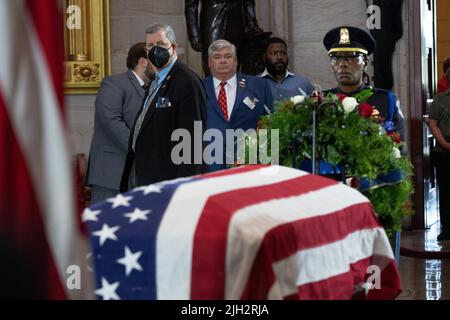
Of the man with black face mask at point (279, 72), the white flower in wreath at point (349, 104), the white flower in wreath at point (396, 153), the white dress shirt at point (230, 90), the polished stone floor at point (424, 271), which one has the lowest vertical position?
the polished stone floor at point (424, 271)

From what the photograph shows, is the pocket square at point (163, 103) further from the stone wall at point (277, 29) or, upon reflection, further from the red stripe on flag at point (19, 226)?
the red stripe on flag at point (19, 226)

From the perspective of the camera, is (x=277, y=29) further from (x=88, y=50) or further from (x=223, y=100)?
(x=223, y=100)

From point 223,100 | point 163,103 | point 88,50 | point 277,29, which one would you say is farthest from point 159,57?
point 277,29

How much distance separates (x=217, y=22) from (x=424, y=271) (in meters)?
2.71

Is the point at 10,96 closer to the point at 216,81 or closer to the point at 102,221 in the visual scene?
the point at 102,221

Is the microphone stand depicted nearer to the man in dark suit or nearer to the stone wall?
the man in dark suit

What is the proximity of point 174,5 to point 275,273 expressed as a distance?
731 centimetres

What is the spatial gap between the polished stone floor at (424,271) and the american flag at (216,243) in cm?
333

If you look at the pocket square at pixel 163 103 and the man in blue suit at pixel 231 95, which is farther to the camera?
the man in blue suit at pixel 231 95

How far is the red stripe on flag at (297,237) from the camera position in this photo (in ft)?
11.2

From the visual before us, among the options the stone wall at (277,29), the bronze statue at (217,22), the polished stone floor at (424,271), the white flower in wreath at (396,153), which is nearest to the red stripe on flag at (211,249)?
the white flower in wreath at (396,153)

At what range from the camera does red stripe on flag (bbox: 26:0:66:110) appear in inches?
70.5

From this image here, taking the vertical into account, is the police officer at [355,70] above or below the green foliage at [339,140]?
above
